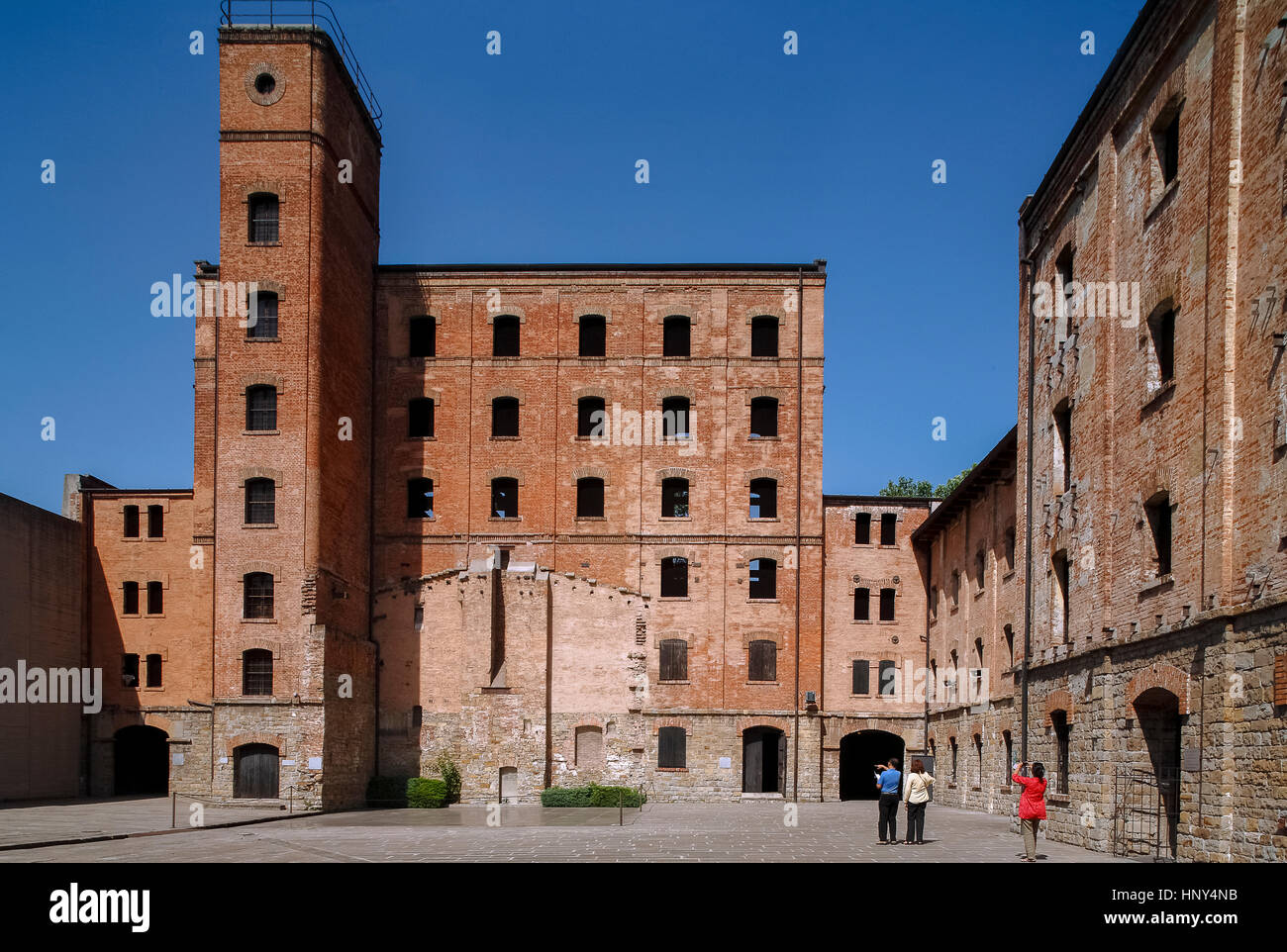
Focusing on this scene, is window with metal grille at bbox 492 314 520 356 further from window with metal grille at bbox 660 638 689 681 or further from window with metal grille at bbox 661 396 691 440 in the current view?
window with metal grille at bbox 660 638 689 681

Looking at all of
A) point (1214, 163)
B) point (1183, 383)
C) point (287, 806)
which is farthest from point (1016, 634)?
point (287, 806)

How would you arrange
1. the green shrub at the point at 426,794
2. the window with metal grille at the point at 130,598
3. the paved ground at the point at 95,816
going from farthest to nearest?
the window with metal grille at the point at 130,598 → the green shrub at the point at 426,794 → the paved ground at the point at 95,816

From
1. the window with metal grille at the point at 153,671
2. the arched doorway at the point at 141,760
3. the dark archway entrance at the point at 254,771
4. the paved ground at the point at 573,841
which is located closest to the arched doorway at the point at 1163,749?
the paved ground at the point at 573,841

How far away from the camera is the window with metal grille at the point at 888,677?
37500mm

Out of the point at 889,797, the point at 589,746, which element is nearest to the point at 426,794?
the point at 589,746

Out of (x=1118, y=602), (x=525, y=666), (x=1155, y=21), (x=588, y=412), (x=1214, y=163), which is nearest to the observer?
(x=1214, y=163)

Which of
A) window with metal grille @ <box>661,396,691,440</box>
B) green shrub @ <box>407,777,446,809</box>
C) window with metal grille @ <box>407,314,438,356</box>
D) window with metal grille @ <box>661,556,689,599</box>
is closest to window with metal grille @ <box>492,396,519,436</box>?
window with metal grille @ <box>407,314,438,356</box>

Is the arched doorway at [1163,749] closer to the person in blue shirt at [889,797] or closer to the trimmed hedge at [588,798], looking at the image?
the person in blue shirt at [889,797]

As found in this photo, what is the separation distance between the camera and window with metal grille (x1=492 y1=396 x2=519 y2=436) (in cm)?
3875

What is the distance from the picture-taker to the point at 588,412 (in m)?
38.8

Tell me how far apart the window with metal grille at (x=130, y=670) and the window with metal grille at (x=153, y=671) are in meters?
0.39

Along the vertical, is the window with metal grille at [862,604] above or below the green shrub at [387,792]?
above
